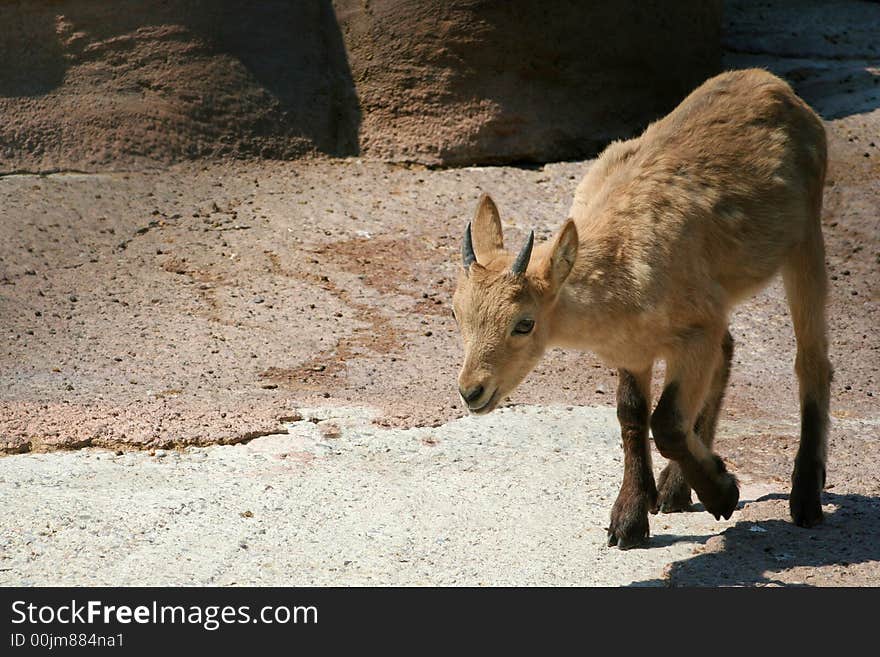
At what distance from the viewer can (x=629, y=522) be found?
573 cm

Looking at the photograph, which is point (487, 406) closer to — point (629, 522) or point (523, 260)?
point (523, 260)

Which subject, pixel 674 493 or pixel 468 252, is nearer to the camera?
pixel 468 252

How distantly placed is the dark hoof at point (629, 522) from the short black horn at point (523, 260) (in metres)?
1.31

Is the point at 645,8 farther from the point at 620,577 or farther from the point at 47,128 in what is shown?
the point at 620,577

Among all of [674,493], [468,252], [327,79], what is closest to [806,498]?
[674,493]

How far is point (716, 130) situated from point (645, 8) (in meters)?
6.41

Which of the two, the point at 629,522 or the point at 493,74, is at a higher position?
the point at 493,74

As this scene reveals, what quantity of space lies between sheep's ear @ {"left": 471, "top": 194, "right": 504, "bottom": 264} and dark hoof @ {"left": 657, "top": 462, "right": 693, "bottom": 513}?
1.59 m

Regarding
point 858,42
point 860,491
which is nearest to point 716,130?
point 860,491

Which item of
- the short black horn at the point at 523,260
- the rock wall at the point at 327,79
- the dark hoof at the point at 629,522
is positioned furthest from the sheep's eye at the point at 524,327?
the rock wall at the point at 327,79

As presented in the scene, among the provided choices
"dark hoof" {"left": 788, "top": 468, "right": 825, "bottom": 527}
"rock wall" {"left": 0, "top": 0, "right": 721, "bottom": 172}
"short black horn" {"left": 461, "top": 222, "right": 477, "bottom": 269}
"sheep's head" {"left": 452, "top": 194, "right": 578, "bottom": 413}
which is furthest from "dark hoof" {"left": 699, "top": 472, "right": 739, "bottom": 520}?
"rock wall" {"left": 0, "top": 0, "right": 721, "bottom": 172}

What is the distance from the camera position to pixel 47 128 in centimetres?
1118

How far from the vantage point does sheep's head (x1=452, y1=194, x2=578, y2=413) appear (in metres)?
5.11

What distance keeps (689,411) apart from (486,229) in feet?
4.16
